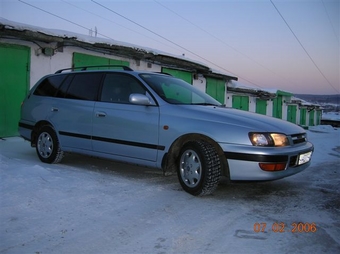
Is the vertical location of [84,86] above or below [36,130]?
above

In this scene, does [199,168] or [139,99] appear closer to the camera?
[199,168]

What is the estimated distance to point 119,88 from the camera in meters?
5.05

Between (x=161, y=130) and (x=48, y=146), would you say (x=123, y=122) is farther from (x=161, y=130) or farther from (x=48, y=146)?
(x=48, y=146)

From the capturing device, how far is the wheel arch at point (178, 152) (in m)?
4.07

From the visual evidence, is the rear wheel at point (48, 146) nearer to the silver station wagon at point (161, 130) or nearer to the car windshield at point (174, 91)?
the silver station wagon at point (161, 130)

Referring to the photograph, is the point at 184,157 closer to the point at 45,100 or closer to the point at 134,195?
the point at 134,195

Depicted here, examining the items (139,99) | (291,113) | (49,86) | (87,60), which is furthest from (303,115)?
(139,99)

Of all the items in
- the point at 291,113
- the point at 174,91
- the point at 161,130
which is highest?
the point at 291,113

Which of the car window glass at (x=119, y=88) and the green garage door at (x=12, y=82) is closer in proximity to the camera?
the car window glass at (x=119, y=88)

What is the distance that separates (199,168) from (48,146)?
294 cm

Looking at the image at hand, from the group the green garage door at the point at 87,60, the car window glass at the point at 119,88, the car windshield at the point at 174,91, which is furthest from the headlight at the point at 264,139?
the green garage door at the point at 87,60

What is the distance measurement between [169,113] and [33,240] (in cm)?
226

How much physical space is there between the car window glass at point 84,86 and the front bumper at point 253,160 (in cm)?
242

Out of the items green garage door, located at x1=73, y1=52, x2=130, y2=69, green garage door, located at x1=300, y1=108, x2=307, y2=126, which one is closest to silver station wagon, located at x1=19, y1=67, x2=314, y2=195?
green garage door, located at x1=73, y1=52, x2=130, y2=69
